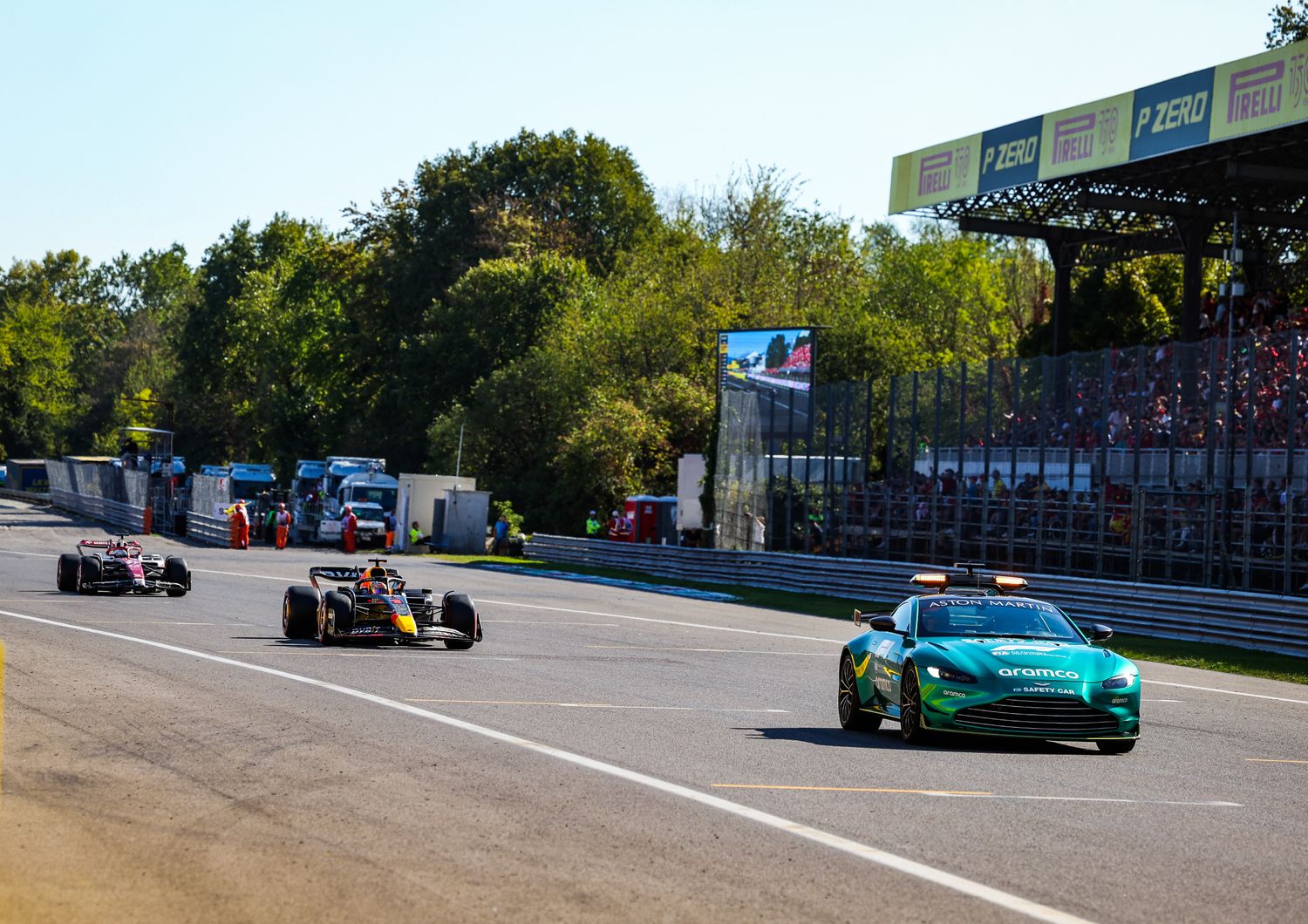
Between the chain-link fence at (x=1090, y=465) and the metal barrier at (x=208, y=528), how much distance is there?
2445cm

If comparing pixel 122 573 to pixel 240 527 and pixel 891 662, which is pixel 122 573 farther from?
pixel 240 527

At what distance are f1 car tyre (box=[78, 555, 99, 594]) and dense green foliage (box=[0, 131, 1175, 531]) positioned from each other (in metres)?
30.8

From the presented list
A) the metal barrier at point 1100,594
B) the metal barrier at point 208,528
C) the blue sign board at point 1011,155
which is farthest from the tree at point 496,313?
the blue sign board at point 1011,155

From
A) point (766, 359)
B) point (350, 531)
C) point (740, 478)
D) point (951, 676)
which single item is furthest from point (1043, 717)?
point (350, 531)

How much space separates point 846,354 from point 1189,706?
193 feet

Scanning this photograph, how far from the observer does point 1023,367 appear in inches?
1292

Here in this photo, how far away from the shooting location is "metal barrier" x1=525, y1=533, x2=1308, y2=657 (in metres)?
25.0

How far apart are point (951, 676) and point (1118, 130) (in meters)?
25.0

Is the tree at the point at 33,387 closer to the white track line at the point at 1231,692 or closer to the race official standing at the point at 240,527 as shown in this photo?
the race official standing at the point at 240,527

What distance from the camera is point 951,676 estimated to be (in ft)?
42.1

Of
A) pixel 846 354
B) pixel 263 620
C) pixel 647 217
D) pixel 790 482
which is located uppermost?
pixel 647 217

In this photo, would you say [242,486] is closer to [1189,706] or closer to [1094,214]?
[1094,214]

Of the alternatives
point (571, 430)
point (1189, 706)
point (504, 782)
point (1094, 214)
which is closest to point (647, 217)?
point (571, 430)

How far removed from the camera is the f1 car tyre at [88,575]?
27859 mm
